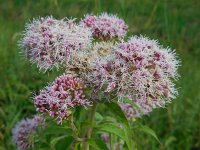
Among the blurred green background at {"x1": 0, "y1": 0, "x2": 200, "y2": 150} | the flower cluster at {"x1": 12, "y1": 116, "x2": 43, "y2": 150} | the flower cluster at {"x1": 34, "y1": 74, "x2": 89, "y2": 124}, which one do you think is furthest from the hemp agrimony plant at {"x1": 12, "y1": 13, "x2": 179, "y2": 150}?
the blurred green background at {"x1": 0, "y1": 0, "x2": 200, "y2": 150}

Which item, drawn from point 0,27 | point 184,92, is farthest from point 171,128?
point 0,27

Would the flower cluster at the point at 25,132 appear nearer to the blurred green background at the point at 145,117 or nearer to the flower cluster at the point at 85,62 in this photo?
the blurred green background at the point at 145,117

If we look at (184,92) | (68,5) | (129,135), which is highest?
(68,5)

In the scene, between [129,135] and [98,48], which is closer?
[129,135]

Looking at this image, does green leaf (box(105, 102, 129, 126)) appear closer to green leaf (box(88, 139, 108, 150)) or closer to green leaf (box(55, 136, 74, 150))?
green leaf (box(88, 139, 108, 150))

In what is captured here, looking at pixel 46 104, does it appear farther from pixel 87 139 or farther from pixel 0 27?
pixel 0 27

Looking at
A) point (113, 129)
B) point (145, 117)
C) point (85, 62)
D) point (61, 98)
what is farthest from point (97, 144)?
point (145, 117)

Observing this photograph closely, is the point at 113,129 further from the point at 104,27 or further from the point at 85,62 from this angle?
the point at 104,27
